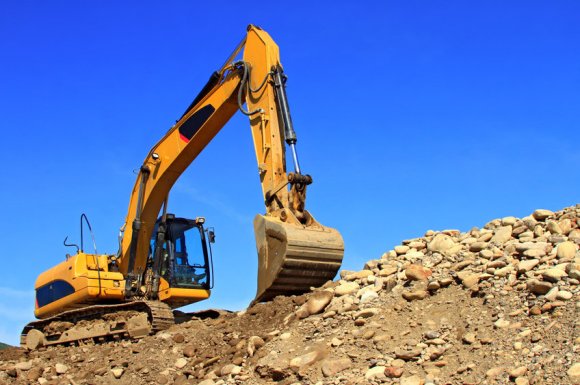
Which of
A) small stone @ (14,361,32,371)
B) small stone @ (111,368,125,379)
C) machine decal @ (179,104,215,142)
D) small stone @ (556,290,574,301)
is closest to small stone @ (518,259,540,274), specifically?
small stone @ (556,290,574,301)

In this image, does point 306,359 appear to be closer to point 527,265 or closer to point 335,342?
point 335,342

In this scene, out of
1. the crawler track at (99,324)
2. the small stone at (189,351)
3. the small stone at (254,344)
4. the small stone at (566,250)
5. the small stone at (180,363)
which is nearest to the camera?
the small stone at (566,250)

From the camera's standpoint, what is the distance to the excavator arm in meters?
9.85

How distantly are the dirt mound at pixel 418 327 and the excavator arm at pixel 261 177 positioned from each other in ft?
1.47

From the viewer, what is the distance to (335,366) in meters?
8.07

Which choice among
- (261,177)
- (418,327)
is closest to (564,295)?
(418,327)

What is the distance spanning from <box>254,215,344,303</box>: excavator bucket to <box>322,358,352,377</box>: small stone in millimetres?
1822

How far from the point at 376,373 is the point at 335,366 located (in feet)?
1.75

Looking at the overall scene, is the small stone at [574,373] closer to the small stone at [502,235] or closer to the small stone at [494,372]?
the small stone at [494,372]

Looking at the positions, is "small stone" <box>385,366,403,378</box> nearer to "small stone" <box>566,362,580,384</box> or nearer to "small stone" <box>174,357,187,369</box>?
"small stone" <box>566,362,580,384</box>

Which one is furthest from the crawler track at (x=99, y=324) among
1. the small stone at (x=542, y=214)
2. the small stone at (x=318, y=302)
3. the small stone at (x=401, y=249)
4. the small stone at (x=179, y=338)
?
the small stone at (x=542, y=214)

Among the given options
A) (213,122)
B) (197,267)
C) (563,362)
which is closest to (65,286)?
(197,267)

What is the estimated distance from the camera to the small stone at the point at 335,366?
8.02 meters

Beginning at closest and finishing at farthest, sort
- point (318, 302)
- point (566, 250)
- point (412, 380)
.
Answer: point (412, 380), point (566, 250), point (318, 302)
